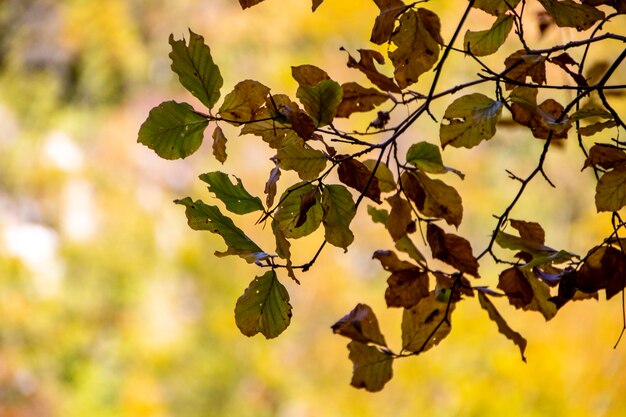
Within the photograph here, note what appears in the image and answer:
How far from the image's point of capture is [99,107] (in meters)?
6.09

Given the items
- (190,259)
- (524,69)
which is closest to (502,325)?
(524,69)

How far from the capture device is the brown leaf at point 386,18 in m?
0.33

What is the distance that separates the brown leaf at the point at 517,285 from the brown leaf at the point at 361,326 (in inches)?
2.7

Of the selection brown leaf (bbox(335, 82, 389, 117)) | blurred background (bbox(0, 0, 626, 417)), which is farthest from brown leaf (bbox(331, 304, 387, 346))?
blurred background (bbox(0, 0, 626, 417))

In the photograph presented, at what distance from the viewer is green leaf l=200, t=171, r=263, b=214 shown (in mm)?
316

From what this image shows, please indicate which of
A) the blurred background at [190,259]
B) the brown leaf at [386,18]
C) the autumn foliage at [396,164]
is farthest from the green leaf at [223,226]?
the blurred background at [190,259]

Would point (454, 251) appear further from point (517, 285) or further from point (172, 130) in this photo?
point (172, 130)

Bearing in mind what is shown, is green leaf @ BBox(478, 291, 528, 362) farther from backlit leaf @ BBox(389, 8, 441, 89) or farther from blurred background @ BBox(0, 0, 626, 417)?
blurred background @ BBox(0, 0, 626, 417)

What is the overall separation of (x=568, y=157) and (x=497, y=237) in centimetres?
334

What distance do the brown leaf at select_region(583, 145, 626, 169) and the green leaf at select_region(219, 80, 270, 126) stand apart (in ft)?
0.49

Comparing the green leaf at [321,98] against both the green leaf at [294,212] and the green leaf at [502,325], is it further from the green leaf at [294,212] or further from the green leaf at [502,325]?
the green leaf at [502,325]

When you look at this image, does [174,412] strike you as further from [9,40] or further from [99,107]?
[9,40]

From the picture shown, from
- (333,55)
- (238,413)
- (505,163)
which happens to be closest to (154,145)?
(238,413)

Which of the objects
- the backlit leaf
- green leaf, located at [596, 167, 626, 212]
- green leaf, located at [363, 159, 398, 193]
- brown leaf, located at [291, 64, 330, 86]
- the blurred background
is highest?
the blurred background
